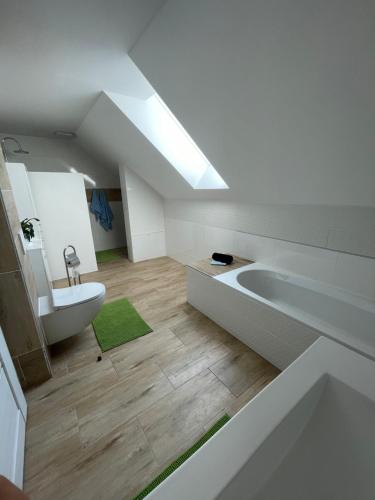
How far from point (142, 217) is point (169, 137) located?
5.69 feet

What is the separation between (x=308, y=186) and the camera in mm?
1636

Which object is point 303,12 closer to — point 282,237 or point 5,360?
point 282,237

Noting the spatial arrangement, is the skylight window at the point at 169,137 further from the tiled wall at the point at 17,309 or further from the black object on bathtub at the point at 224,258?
the tiled wall at the point at 17,309

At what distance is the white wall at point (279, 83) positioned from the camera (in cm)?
88

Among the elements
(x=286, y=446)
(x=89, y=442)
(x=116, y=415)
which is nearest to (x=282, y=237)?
(x=286, y=446)

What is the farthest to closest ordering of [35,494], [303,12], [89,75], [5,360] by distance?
[89,75] < [5,360] < [35,494] < [303,12]

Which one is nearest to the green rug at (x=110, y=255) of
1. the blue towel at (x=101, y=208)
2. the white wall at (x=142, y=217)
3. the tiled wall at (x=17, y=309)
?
the white wall at (x=142, y=217)

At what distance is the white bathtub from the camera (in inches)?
56.9

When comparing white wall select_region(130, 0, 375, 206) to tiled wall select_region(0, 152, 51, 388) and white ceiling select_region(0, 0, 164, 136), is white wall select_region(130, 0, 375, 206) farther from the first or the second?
tiled wall select_region(0, 152, 51, 388)

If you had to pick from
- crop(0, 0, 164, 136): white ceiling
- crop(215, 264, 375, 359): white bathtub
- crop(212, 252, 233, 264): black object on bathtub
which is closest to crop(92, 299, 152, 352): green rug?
crop(215, 264, 375, 359): white bathtub

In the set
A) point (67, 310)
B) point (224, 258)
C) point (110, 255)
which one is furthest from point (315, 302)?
point (110, 255)

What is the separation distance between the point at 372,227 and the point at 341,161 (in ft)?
2.11

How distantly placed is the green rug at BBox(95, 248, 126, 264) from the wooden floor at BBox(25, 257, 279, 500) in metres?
2.24

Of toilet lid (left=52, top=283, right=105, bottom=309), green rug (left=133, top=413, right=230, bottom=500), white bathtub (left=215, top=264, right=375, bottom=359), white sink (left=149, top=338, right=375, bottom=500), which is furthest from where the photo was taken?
toilet lid (left=52, top=283, right=105, bottom=309)
